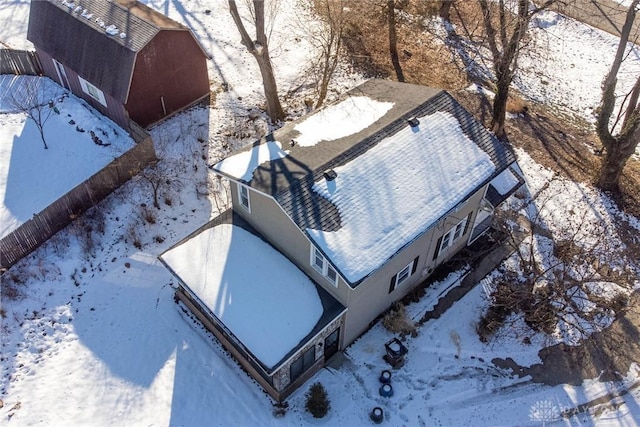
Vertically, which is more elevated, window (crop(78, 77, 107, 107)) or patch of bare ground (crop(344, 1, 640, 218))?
patch of bare ground (crop(344, 1, 640, 218))

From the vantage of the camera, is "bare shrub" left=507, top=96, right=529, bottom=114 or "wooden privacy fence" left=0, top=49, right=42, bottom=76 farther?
"bare shrub" left=507, top=96, right=529, bottom=114

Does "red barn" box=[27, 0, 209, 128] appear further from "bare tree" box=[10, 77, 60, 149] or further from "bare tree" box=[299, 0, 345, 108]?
"bare tree" box=[299, 0, 345, 108]

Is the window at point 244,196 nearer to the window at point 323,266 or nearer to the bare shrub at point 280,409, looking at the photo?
the window at point 323,266

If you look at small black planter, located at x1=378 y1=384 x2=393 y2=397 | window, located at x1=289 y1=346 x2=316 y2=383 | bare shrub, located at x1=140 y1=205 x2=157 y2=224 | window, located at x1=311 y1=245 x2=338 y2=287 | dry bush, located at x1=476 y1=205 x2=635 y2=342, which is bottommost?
small black planter, located at x1=378 y1=384 x2=393 y2=397

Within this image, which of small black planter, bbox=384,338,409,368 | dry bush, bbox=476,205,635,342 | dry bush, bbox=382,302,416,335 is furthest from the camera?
dry bush, bbox=476,205,635,342

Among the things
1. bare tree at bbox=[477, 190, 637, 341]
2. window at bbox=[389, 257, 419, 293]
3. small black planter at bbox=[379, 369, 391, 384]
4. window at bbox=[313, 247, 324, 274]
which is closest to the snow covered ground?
small black planter at bbox=[379, 369, 391, 384]

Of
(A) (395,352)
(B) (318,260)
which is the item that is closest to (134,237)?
(B) (318,260)

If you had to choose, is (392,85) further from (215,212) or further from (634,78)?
(634,78)

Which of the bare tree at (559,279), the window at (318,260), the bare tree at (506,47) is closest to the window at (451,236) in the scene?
the bare tree at (559,279)
